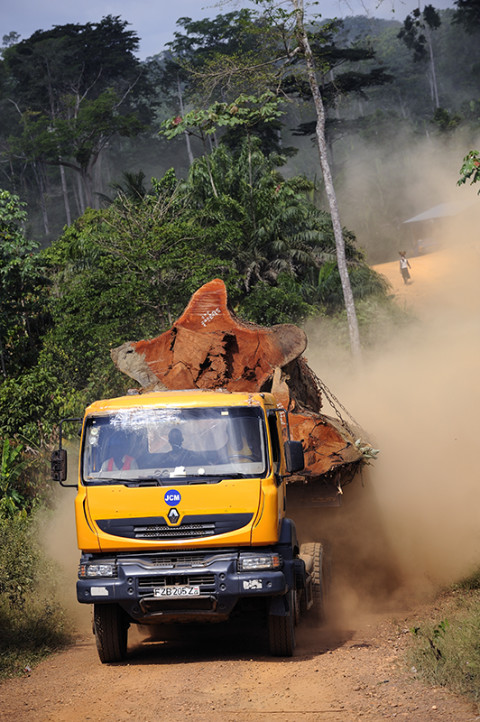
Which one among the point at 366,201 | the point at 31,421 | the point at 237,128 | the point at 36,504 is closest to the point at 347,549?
the point at 36,504

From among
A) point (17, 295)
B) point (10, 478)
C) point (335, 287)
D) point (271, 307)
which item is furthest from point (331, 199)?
point (10, 478)

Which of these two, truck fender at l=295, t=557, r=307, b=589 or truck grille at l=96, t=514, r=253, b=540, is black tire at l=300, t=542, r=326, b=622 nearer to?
truck fender at l=295, t=557, r=307, b=589

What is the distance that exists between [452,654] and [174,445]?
3.23 m

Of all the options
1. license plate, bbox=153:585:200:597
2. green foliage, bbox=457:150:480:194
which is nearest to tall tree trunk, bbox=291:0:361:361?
green foliage, bbox=457:150:480:194

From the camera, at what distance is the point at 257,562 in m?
8.57

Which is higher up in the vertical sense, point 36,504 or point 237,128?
point 237,128

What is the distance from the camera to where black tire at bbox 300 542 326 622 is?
10.8 meters

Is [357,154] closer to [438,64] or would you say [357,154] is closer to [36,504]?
[438,64]

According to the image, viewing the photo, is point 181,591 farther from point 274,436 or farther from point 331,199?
point 331,199

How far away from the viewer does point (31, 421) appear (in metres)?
20.5

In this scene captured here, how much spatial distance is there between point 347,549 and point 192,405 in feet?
15.5

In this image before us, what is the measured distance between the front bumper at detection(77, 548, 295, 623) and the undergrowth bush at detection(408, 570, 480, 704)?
1.43m

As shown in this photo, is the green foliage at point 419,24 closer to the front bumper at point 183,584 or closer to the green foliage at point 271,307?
the green foliage at point 271,307

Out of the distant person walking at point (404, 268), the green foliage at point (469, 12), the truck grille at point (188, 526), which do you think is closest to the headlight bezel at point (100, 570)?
the truck grille at point (188, 526)
